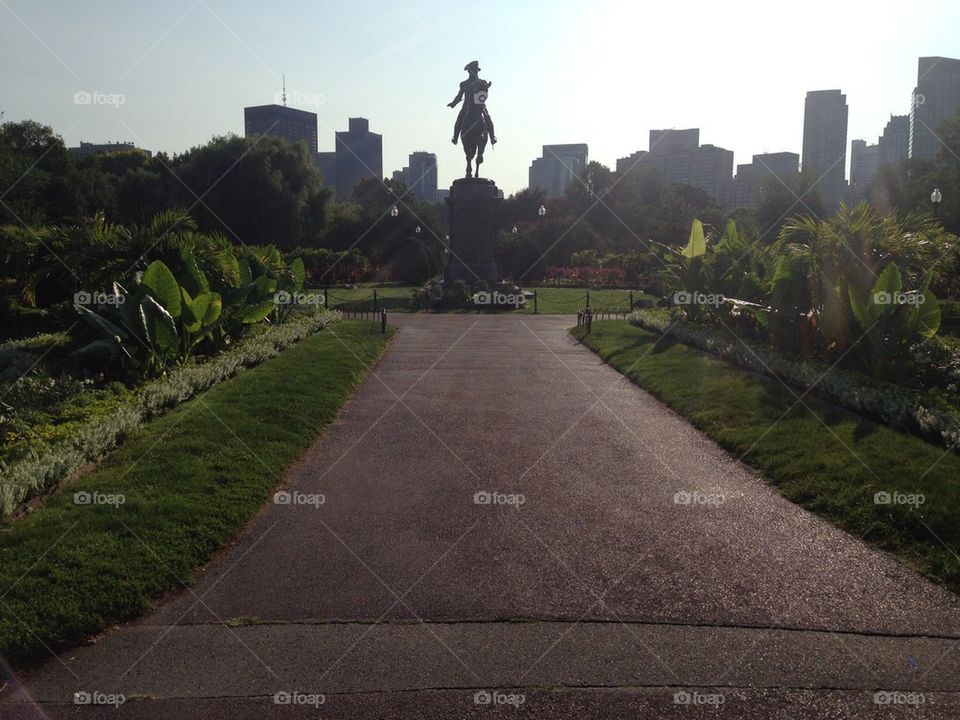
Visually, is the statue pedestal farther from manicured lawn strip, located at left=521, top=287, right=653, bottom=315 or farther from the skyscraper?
the skyscraper

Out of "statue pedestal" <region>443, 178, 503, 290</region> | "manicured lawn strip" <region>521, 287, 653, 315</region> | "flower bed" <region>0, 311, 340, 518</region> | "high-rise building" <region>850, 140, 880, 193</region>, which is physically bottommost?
"flower bed" <region>0, 311, 340, 518</region>

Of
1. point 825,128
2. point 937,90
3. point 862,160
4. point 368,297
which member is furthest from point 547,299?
point 862,160

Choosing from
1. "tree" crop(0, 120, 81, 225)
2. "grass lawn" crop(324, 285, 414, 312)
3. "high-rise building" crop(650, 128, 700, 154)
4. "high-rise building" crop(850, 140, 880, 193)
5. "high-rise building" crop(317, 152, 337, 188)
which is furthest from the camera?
"high-rise building" crop(317, 152, 337, 188)

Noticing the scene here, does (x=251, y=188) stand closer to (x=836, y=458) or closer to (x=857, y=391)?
(x=857, y=391)

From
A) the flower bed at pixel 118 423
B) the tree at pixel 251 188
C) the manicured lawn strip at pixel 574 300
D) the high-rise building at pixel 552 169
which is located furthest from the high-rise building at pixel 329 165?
the flower bed at pixel 118 423

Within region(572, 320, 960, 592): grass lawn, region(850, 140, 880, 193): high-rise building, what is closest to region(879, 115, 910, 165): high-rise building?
region(850, 140, 880, 193): high-rise building

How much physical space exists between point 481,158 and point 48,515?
1082 inches

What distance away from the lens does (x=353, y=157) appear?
4018 inches

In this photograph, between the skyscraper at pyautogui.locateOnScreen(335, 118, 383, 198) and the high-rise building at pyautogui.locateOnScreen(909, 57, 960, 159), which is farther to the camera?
the skyscraper at pyautogui.locateOnScreen(335, 118, 383, 198)

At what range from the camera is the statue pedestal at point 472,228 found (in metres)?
31.5

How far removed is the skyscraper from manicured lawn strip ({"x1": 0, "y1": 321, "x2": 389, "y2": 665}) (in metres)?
95.9

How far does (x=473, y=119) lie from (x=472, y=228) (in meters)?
4.10

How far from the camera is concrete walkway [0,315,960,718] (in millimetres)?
3912

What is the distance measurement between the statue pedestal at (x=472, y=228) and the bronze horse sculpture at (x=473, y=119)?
2.94ft
